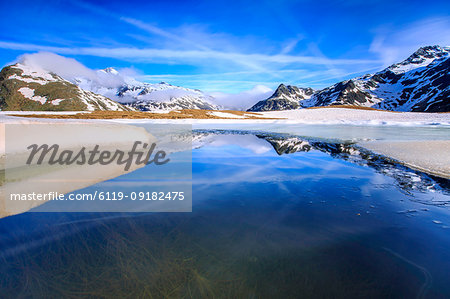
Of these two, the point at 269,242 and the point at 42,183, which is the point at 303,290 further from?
the point at 42,183

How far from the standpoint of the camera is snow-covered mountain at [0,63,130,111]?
157125mm

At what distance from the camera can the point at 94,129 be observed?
53.0 feet

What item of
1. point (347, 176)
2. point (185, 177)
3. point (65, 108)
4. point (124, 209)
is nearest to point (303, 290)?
point (124, 209)

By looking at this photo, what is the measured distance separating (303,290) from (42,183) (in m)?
7.44

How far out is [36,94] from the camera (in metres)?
168
